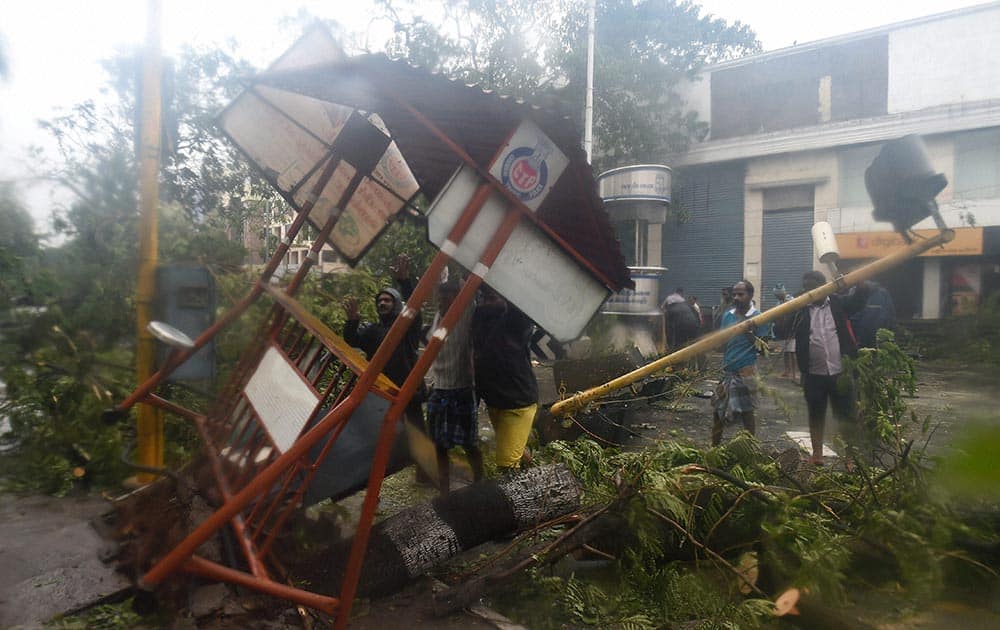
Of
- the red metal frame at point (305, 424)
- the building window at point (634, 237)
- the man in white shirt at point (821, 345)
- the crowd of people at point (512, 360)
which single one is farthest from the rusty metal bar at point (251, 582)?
the building window at point (634, 237)

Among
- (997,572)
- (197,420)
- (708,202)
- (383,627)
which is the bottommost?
(383,627)

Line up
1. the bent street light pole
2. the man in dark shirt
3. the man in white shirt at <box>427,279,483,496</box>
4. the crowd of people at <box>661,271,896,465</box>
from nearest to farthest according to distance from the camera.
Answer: the man in white shirt at <box>427,279,483,496</box> < the man in dark shirt < the crowd of people at <box>661,271,896,465</box> < the bent street light pole

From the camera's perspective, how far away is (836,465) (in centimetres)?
387

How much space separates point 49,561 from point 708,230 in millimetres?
17452

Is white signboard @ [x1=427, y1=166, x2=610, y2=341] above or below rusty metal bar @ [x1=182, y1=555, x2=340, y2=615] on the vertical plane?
above

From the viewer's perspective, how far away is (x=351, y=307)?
4.14 m

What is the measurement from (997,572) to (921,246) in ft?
4.85

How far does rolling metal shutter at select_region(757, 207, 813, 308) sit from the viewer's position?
16609 millimetres

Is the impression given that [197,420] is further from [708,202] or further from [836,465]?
[708,202]

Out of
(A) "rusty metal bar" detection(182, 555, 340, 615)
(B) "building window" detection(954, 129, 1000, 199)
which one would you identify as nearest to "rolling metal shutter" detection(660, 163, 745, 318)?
(B) "building window" detection(954, 129, 1000, 199)

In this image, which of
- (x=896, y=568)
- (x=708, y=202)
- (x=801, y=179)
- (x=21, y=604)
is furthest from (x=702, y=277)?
(x=21, y=604)

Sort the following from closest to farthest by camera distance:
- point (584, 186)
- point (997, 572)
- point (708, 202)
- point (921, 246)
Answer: point (584, 186)
point (997, 572)
point (921, 246)
point (708, 202)

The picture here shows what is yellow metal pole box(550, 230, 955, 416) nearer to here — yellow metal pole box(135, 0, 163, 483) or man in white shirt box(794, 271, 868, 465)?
man in white shirt box(794, 271, 868, 465)

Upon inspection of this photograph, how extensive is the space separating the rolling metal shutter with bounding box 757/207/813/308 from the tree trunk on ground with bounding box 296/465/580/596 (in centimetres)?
Answer: 1474
